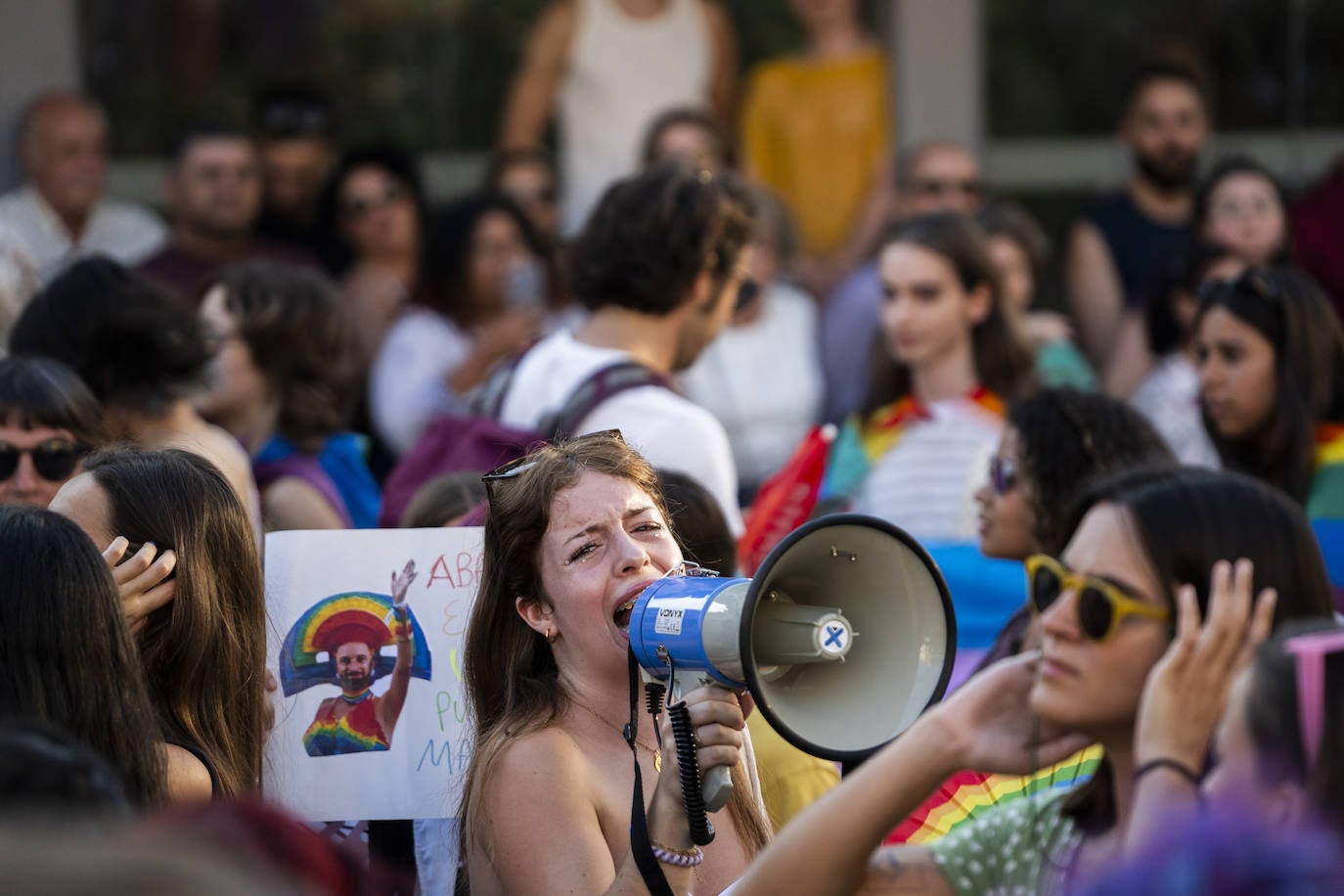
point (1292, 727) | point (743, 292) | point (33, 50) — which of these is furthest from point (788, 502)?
point (33, 50)

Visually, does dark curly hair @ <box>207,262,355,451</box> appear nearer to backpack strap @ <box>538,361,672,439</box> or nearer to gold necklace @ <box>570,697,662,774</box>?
backpack strap @ <box>538,361,672,439</box>

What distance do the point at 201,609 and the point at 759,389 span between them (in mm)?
3262

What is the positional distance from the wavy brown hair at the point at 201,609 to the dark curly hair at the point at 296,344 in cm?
171

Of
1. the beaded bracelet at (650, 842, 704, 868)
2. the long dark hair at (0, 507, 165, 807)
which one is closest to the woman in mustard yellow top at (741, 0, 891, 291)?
the beaded bracelet at (650, 842, 704, 868)

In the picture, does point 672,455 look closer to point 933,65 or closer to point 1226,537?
point 1226,537

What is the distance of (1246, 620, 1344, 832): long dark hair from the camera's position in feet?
6.10

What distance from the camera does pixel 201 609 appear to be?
9.45ft

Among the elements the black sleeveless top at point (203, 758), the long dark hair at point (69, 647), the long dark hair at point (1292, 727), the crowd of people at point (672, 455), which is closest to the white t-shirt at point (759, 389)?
the crowd of people at point (672, 455)

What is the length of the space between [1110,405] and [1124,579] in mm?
1885

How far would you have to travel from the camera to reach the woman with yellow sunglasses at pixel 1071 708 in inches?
84.4

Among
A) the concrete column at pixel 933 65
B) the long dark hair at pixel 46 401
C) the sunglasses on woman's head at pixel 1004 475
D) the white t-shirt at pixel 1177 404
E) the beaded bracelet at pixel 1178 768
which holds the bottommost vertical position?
the white t-shirt at pixel 1177 404

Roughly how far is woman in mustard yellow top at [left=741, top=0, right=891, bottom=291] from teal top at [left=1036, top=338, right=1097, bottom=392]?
3.65 feet

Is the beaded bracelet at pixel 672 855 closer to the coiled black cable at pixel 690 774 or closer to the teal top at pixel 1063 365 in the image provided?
the coiled black cable at pixel 690 774

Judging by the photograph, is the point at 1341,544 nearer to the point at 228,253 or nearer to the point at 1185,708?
the point at 1185,708
